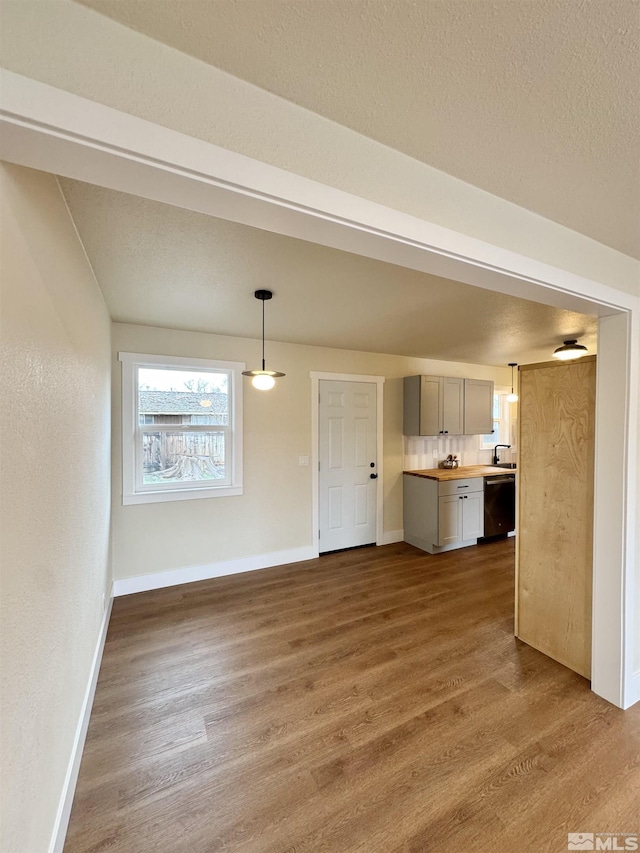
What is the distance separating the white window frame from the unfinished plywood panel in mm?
2573

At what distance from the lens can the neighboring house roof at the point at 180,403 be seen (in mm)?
3263

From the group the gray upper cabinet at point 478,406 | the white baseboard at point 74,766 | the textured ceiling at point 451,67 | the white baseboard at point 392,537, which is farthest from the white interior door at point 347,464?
the textured ceiling at point 451,67

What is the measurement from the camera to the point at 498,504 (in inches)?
181

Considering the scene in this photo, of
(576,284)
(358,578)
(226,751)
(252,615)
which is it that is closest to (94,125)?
(576,284)

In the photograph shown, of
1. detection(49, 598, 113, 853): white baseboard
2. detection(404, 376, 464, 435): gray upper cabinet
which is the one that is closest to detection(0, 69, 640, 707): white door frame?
detection(49, 598, 113, 853): white baseboard

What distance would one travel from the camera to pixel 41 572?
1.08m

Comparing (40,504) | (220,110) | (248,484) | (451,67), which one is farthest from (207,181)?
(248,484)

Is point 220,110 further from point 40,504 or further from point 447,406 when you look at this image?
point 447,406

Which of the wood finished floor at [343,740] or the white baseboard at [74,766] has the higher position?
the white baseboard at [74,766]

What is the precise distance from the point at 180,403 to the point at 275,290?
1.67 metres

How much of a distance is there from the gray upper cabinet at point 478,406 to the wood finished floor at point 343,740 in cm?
264

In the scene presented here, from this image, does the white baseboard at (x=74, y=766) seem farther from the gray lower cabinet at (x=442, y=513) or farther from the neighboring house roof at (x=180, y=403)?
the gray lower cabinet at (x=442, y=513)

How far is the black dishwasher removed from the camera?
4508 mm

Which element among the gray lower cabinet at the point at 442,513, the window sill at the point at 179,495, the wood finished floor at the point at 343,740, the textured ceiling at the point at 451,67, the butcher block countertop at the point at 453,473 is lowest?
the wood finished floor at the point at 343,740
